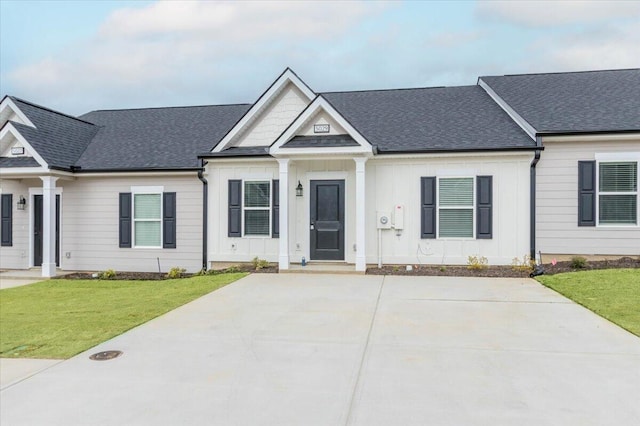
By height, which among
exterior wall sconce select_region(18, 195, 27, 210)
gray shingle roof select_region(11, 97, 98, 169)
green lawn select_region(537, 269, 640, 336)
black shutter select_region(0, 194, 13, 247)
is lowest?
green lawn select_region(537, 269, 640, 336)

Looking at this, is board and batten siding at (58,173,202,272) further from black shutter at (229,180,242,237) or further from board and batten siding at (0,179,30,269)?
board and batten siding at (0,179,30,269)

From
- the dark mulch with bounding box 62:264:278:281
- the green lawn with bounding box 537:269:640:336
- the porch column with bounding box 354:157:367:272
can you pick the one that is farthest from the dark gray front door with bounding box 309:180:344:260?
the green lawn with bounding box 537:269:640:336

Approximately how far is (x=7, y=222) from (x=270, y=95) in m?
9.43

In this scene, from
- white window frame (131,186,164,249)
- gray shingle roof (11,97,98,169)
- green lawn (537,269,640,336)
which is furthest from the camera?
white window frame (131,186,164,249)

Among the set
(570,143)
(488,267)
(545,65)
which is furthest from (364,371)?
(545,65)

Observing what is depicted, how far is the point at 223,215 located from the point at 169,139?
3.95 meters

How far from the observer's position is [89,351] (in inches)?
191

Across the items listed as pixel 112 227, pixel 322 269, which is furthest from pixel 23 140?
pixel 322 269

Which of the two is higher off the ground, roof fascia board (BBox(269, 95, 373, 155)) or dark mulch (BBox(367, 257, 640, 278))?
roof fascia board (BBox(269, 95, 373, 155))

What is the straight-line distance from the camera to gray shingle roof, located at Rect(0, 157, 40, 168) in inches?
457

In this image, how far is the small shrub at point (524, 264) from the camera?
394 inches

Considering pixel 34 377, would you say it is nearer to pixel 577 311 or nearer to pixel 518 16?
pixel 577 311

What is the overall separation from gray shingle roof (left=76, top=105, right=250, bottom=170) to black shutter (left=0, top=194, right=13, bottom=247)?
266cm

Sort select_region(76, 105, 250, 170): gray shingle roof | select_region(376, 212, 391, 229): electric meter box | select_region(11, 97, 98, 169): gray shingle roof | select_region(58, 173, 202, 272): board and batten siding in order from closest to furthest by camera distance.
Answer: select_region(376, 212, 391, 229): electric meter box → select_region(11, 97, 98, 169): gray shingle roof → select_region(58, 173, 202, 272): board and batten siding → select_region(76, 105, 250, 170): gray shingle roof
